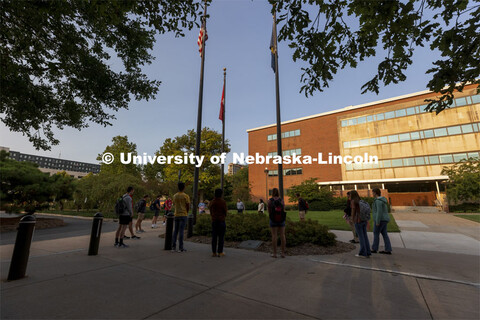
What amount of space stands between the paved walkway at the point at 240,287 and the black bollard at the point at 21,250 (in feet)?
0.55

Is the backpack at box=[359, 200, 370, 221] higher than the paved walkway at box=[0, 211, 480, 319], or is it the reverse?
the backpack at box=[359, 200, 370, 221]

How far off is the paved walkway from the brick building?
1150 inches

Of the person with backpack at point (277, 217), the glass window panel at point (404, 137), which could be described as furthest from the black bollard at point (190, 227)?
the glass window panel at point (404, 137)

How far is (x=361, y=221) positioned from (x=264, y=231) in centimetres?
286

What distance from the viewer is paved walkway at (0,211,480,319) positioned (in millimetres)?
2701

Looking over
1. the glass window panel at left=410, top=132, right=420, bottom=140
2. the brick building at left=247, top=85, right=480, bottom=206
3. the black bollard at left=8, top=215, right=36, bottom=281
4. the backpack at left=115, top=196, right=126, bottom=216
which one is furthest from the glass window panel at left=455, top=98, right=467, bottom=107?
the black bollard at left=8, top=215, right=36, bottom=281

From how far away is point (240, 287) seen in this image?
3.48 metres

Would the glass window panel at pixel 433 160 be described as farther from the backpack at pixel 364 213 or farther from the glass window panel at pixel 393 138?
the backpack at pixel 364 213

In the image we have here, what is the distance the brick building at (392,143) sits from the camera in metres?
30.9

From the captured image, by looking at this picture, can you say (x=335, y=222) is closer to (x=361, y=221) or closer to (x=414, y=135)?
(x=361, y=221)

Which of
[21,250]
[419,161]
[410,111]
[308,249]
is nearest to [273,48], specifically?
[308,249]

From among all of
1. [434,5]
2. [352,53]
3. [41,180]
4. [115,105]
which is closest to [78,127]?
[115,105]

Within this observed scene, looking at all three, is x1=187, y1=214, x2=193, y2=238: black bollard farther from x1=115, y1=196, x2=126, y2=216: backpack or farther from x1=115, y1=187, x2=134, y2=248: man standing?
x1=115, y1=196, x2=126, y2=216: backpack

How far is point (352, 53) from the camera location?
4680 millimetres
